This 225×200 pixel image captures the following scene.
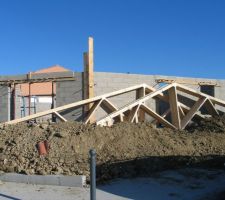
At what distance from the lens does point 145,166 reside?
9.23 metres

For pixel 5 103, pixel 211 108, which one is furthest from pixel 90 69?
pixel 5 103

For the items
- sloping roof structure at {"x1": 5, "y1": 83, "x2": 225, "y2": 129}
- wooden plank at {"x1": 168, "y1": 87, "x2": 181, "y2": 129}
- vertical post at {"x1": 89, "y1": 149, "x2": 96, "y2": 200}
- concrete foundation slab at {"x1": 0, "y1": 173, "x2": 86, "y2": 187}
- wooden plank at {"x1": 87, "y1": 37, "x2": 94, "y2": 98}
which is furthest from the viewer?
wooden plank at {"x1": 87, "y1": 37, "x2": 94, "y2": 98}

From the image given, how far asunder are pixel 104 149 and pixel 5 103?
11304 mm

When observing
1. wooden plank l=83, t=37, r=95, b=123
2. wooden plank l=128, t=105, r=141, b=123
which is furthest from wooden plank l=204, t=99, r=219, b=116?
wooden plank l=83, t=37, r=95, b=123

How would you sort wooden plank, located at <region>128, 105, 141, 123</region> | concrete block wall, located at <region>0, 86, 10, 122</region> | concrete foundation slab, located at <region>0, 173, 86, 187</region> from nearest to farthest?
concrete foundation slab, located at <region>0, 173, 86, 187</region>
wooden plank, located at <region>128, 105, 141, 123</region>
concrete block wall, located at <region>0, 86, 10, 122</region>

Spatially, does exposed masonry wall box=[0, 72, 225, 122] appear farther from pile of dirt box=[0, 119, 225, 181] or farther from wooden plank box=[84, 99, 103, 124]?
pile of dirt box=[0, 119, 225, 181]

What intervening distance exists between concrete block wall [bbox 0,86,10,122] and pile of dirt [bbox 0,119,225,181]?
889 centimetres

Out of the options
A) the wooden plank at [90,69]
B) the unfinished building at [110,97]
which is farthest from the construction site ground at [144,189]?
the wooden plank at [90,69]

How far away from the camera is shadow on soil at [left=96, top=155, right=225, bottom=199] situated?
8.23 meters

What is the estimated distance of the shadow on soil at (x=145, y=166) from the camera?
823 cm

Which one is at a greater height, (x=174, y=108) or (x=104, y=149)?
(x=174, y=108)

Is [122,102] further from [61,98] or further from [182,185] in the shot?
[182,185]

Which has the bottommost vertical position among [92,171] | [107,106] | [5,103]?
[92,171]

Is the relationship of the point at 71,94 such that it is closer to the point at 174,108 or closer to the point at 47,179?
the point at 174,108
